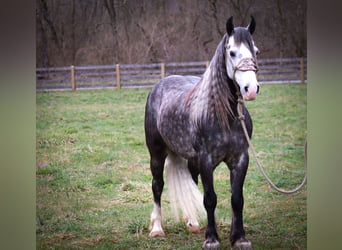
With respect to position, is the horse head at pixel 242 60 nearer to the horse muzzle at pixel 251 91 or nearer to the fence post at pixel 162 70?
the horse muzzle at pixel 251 91

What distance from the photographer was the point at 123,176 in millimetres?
3152

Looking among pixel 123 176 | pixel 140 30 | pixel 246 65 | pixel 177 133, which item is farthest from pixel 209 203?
pixel 140 30

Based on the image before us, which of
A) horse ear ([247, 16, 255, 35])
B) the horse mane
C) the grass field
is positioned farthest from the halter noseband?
the grass field

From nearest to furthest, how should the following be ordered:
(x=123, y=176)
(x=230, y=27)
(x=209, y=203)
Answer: (x=230, y=27) < (x=209, y=203) < (x=123, y=176)

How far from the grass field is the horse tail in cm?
7

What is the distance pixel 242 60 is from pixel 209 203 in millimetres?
829

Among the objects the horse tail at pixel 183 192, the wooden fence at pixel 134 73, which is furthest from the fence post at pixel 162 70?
the horse tail at pixel 183 192

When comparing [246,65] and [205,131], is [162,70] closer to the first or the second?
[205,131]

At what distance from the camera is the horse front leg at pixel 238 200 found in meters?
2.88
